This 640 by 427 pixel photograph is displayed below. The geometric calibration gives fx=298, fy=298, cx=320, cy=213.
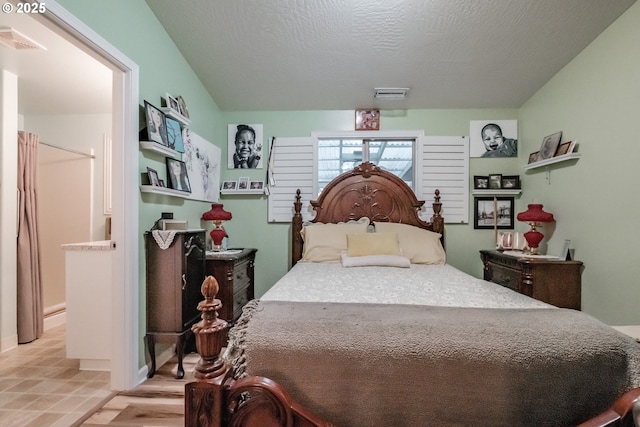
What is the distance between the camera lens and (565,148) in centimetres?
267

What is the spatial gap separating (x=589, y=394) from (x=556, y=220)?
235 centimetres

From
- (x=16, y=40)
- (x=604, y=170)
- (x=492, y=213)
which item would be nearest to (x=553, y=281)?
(x=604, y=170)

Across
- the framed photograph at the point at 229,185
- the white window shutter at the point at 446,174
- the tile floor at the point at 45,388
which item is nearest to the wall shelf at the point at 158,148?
the framed photograph at the point at 229,185

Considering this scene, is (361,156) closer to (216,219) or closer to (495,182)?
(495,182)

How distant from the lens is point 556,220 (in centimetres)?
284

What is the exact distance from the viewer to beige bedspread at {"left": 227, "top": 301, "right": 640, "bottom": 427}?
976 mm

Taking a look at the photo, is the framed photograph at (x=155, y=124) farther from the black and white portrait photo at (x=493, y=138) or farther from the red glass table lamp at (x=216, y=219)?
the black and white portrait photo at (x=493, y=138)

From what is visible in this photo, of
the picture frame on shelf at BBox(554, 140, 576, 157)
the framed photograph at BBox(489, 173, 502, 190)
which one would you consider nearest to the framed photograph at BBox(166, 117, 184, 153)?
the framed photograph at BBox(489, 173, 502, 190)

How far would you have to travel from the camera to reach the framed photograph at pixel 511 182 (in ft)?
11.0

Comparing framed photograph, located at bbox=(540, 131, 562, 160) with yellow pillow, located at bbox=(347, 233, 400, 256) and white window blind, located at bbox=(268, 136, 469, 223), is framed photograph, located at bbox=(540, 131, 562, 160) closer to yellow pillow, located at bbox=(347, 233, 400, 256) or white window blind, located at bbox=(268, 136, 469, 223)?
white window blind, located at bbox=(268, 136, 469, 223)

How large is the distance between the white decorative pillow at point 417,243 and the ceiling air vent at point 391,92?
1.36 metres

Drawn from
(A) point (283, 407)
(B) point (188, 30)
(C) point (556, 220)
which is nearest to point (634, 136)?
(C) point (556, 220)

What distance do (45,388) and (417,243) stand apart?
9.96 feet

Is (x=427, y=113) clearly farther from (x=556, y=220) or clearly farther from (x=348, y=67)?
(x=556, y=220)
